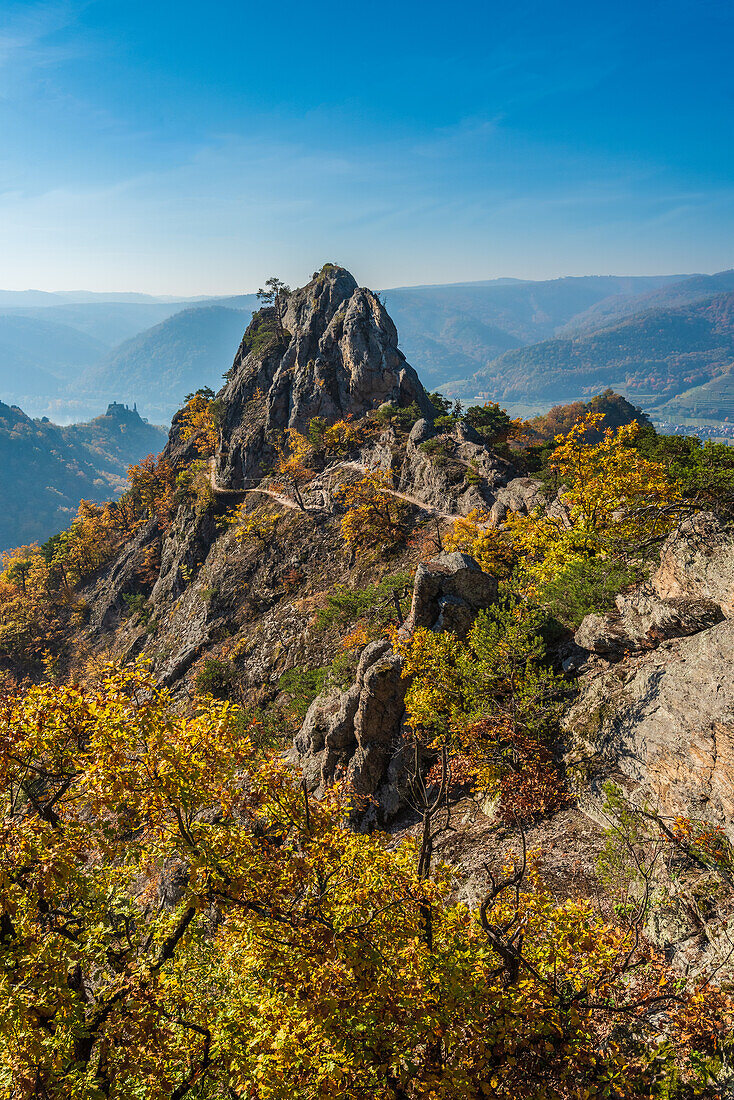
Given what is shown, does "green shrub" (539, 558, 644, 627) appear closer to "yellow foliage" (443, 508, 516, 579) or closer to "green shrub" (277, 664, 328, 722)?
"yellow foliage" (443, 508, 516, 579)

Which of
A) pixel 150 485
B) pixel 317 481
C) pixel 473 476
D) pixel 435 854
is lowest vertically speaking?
pixel 435 854

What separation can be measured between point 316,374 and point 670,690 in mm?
64253

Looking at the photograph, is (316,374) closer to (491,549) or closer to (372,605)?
(372,605)

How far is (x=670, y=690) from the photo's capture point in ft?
37.8

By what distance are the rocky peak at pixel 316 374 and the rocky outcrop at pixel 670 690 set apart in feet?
161

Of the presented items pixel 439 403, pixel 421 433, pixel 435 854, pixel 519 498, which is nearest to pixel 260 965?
pixel 435 854

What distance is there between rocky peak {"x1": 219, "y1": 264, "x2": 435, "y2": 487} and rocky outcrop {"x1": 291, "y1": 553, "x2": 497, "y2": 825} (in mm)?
42712

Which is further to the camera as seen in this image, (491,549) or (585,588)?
(491,549)

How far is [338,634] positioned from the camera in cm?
3588

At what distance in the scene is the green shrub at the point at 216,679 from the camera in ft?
136

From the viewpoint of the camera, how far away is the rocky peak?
6419 centimetres

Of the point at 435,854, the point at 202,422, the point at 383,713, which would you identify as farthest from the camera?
the point at 202,422

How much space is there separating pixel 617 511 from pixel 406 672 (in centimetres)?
1327

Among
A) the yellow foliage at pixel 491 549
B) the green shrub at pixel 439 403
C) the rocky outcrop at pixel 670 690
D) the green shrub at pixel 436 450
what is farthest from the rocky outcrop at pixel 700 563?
the green shrub at pixel 439 403
